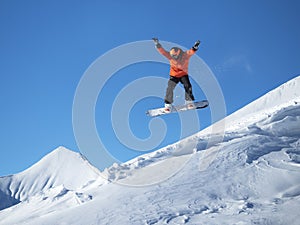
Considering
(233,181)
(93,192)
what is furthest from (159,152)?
(233,181)

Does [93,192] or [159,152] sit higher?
[159,152]

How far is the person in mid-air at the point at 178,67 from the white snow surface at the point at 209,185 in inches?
305

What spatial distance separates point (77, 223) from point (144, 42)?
13583 millimetres

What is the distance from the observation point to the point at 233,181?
22.5 metres

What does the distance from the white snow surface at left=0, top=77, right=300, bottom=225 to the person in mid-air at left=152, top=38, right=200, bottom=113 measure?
776cm

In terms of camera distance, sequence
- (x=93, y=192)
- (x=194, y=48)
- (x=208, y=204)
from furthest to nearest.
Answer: (x=93, y=192)
(x=208, y=204)
(x=194, y=48)

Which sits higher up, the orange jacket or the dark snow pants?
the orange jacket

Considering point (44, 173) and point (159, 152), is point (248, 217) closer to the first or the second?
point (159, 152)

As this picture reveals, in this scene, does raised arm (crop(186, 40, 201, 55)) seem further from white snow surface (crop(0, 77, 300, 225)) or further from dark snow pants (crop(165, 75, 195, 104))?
white snow surface (crop(0, 77, 300, 225))

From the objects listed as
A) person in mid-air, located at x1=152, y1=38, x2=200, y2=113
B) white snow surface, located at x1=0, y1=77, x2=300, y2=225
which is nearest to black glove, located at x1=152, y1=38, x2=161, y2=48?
person in mid-air, located at x1=152, y1=38, x2=200, y2=113

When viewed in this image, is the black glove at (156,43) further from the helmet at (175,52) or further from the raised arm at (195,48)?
the raised arm at (195,48)

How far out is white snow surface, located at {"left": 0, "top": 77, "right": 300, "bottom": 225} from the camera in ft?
61.8

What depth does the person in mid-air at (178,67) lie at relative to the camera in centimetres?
1295

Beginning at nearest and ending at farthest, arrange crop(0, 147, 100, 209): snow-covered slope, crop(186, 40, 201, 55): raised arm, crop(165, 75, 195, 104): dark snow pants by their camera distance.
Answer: crop(186, 40, 201, 55): raised arm
crop(165, 75, 195, 104): dark snow pants
crop(0, 147, 100, 209): snow-covered slope
